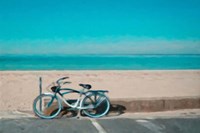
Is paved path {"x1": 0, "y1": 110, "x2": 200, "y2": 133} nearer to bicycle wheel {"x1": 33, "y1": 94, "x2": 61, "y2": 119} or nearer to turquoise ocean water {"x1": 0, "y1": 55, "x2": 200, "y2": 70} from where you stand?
bicycle wheel {"x1": 33, "y1": 94, "x2": 61, "y2": 119}

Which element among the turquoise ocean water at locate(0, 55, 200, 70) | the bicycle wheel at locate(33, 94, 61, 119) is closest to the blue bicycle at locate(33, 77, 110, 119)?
the bicycle wheel at locate(33, 94, 61, 119)

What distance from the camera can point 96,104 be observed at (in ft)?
27.6

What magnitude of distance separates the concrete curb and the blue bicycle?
54 centimetres

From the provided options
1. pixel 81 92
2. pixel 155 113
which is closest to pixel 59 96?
pixel 81 92

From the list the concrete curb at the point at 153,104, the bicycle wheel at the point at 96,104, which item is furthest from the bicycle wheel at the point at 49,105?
the concrete curb at the point at 153,104

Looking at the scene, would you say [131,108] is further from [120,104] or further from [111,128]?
[111,128]

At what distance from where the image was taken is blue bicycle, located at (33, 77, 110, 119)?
817cm

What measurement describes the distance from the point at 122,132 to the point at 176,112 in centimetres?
275

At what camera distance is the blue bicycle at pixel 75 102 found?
817 centimetres

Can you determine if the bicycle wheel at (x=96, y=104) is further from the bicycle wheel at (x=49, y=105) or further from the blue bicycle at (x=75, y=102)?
the bicycle wheel at (x=49, y=105)

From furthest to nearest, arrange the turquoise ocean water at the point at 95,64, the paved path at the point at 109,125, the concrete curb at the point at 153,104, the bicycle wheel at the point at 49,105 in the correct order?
the turquoise ocean water at the point at 95,64
the concrete curb at the point at 153,104
the bicycle wheel at the point at 49,105
the paved path at the point at 109,125

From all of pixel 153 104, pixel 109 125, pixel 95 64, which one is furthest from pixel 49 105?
pixel 95 64

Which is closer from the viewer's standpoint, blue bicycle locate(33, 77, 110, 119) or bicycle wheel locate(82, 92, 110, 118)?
blue bicycle locate(33, 77, 110, 119)

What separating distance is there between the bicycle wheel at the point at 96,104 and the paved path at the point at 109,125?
0.42m
